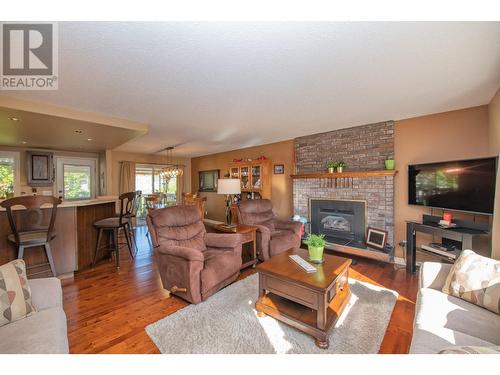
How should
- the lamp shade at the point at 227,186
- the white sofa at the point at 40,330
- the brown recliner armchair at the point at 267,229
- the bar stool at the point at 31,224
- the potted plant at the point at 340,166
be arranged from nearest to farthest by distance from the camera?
the white sofa at the point at 40,330, the bar stool at the point at 31,224, the brown recliner armchair at the point at 267,229, the lamp shade at the point at 227,186, the potted plant at the point at 340,166

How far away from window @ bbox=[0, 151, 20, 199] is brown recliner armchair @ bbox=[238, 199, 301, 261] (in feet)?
17.2

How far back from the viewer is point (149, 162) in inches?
267

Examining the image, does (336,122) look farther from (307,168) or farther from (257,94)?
(257,94)

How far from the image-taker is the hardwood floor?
1645 mm

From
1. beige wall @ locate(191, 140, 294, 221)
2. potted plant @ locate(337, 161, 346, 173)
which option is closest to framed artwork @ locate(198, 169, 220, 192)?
beige wall @ locate(191, 140, 294, 221)

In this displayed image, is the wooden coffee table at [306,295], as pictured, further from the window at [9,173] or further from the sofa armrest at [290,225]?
the window at [9,173]

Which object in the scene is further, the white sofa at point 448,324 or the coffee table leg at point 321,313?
the coffee table leg at point 321,313

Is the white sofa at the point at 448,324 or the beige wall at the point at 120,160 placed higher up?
the beige wall at the point at 120,160

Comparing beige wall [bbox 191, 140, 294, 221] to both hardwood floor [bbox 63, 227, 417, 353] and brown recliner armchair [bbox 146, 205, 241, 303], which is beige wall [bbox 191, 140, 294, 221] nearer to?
Result: hardwood floor [bbox 63, 227, 417, 353]

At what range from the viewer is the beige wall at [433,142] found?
8.96 ft

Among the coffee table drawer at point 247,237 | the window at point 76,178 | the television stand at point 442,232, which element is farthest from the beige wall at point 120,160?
the television stand at point 442,232

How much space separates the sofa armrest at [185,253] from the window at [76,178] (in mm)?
5033

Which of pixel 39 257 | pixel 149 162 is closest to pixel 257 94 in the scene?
pixel 39 257
